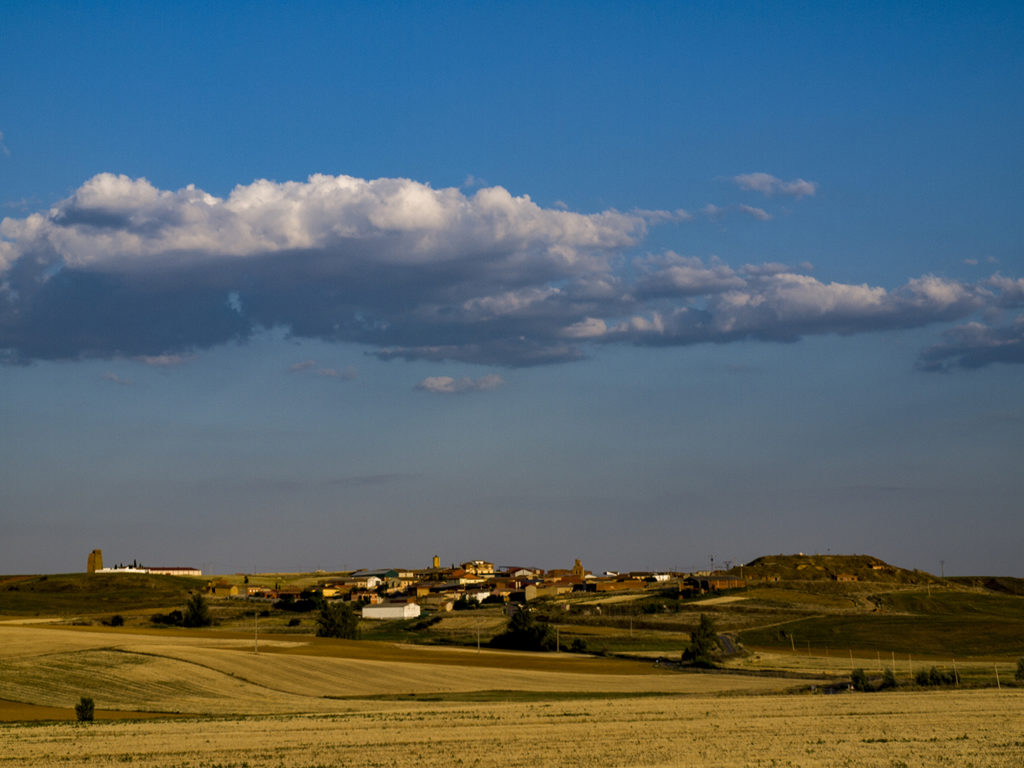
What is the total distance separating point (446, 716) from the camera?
182 feet

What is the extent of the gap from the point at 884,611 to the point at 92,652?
122 m

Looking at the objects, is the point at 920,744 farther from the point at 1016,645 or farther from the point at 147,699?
the point at 1016,645

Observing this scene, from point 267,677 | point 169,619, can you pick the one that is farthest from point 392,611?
point 267,677

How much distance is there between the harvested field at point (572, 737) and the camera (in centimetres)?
3766

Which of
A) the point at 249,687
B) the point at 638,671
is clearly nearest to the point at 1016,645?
the point at 638,671

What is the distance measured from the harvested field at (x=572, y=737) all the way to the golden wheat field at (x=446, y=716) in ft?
0.36

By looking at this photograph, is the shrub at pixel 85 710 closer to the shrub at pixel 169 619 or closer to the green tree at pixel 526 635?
the green tree at pixel 526 635

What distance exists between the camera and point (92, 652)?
84.8 meters

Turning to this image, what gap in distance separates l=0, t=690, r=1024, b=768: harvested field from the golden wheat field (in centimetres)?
11

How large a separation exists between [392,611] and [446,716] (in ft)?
417

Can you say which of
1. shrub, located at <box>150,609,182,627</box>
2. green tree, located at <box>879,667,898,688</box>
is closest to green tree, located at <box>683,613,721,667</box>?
green tree, located at <box>879,667,898,688</box>

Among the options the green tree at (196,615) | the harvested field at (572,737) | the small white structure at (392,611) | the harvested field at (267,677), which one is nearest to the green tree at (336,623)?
the green tree at (196,615)

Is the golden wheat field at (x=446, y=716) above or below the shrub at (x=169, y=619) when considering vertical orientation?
above

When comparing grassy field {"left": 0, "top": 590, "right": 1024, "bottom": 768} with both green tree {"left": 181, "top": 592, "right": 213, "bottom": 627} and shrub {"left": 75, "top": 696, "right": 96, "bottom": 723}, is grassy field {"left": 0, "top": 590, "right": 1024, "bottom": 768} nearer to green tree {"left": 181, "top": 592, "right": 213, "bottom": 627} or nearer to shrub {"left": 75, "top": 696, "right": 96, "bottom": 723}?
shrub {"left": 75, "top": 696, "right": 96, "bottom": 723}
